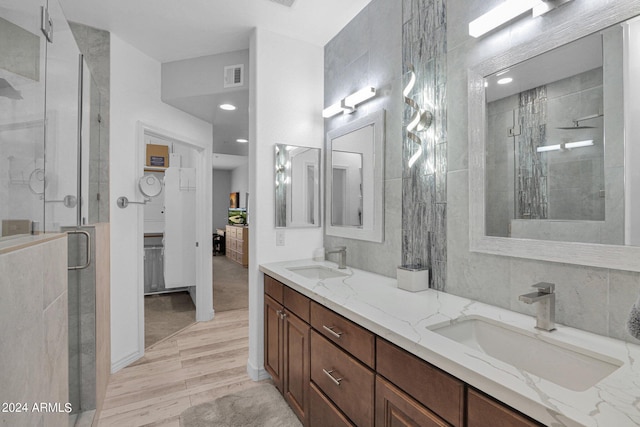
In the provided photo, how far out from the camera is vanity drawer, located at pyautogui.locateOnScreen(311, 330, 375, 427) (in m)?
1.23

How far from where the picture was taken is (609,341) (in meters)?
1.02

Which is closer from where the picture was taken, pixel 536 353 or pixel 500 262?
pixel 536 353

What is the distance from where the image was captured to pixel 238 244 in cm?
782

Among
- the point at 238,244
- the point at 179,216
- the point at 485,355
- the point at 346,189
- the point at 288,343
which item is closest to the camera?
the point at 485,355

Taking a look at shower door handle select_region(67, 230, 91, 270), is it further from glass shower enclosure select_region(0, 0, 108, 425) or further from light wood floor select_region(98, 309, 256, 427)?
Result: light wood floor select_region(98, 309, 256, 427)

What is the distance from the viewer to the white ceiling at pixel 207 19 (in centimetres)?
218

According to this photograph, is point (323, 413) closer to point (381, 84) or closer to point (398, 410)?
point (398, 410)

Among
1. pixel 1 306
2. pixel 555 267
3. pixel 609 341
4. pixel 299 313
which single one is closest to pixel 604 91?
pixel 555 267

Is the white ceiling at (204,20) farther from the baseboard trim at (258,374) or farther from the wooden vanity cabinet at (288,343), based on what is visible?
the baseboard trim at (258,374)

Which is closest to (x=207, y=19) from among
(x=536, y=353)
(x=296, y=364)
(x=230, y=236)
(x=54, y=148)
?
(x=54, y=148)

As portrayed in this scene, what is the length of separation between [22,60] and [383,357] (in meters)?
1.49

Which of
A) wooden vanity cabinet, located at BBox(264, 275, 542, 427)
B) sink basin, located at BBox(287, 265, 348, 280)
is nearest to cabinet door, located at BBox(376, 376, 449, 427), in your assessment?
wooden vanity cabinet, located at BBox(264, 275, 542, 427)

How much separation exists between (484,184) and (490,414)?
967 mm

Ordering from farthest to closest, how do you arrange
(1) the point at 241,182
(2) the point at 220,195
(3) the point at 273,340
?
(2) the point at 220,195 < (1) the point at 241,182 < (3) the point at 273,340
